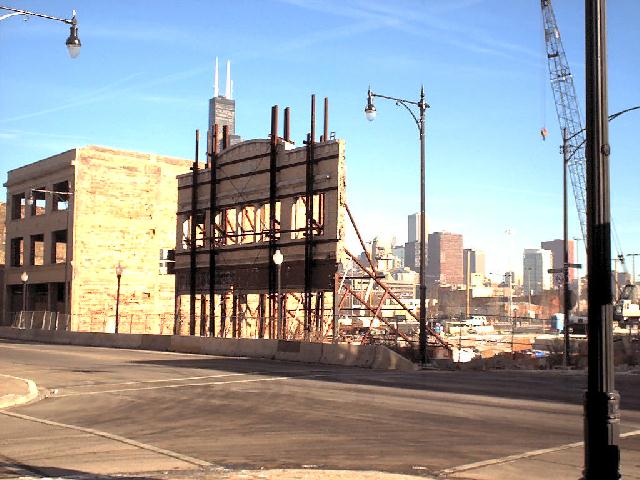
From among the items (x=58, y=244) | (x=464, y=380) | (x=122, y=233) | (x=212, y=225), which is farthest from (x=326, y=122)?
(x=58, y=244)

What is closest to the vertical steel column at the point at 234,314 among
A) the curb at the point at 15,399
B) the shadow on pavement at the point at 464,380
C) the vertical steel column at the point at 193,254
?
the vertical steel column at the point at 193,254

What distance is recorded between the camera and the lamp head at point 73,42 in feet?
62.8

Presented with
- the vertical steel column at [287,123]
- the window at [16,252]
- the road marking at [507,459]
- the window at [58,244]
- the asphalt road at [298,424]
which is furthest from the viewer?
the window at [16,252]

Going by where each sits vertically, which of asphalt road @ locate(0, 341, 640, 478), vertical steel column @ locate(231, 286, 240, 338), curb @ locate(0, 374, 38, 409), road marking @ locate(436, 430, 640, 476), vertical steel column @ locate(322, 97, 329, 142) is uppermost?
vertical steel column @ locate(322, 97, 329, 142)

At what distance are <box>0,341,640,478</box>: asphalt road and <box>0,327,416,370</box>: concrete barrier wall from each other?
4242 millimetres

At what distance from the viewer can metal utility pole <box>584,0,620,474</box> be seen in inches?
255

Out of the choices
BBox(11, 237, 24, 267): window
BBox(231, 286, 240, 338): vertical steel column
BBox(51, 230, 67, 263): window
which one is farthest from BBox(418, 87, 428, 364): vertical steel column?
BBox(11, 237, 24, 267): window

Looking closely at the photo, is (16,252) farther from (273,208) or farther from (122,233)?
(273,208)

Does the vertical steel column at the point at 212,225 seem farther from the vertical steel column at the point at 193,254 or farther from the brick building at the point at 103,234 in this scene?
the brick building at the point at 103,234

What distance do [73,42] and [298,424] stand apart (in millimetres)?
11546

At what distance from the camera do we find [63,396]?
1884 cm

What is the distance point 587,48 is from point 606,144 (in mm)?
905

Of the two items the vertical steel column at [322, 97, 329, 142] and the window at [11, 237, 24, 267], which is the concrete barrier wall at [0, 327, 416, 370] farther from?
the window at [11, 237, 24, 267]

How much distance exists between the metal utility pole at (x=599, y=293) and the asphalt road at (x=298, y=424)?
2849mm
